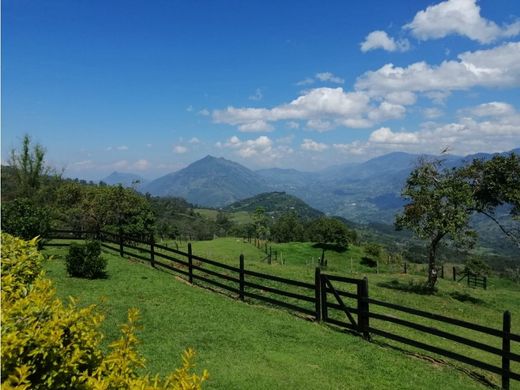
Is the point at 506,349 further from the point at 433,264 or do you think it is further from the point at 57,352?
the point at 433,264

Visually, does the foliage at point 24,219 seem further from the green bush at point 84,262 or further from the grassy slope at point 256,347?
the grassy slope at point 256,347

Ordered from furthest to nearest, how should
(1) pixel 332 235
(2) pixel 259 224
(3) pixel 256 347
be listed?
(2) pixel 259 224
(1) pixel 332 235
(3) pixel 256 347

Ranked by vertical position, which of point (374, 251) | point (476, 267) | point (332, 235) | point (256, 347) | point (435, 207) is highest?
point (435, 207)

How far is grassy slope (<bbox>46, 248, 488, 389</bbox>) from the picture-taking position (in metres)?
9.97

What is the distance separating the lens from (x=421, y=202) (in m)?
28.5

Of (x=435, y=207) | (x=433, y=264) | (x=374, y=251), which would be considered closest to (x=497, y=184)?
(x=435, y=207)

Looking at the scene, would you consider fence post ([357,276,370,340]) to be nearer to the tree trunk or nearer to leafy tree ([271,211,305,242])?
the tree trunk

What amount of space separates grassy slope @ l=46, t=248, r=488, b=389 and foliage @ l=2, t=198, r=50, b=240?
741cm

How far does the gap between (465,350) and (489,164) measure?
17.5 metres

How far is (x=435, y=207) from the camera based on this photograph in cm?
2780

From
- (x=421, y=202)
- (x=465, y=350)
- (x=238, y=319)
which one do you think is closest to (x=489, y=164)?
(x=421, y=202)

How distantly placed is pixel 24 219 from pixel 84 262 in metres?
5.96

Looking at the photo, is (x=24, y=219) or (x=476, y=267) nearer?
(x=24, y=219)

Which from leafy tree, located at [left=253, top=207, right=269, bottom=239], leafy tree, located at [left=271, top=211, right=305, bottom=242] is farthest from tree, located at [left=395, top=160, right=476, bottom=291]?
leafy tree, located at [left=271, top=211, right=305, bottom=242]
